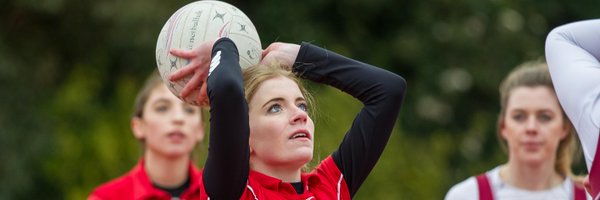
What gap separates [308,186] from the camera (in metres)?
5.10

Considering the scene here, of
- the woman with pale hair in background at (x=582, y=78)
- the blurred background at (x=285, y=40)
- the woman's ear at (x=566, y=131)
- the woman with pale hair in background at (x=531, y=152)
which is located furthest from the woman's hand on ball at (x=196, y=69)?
the blurred background at (x=285, y=40)

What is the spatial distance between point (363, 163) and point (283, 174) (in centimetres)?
38

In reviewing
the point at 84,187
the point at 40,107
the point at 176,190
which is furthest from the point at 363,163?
the point at 40,107

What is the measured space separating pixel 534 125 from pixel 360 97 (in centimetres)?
207

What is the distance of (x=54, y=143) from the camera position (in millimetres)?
13531

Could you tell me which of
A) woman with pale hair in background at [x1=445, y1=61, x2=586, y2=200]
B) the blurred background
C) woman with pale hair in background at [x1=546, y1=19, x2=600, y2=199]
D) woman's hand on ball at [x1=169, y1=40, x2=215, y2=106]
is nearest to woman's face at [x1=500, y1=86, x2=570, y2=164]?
woman with pale hair in background at [x1=445, y1=61, x2=586, y2=200]

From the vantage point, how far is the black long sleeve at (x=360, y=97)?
5.24 m

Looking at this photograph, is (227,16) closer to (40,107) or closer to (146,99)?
(146,99)

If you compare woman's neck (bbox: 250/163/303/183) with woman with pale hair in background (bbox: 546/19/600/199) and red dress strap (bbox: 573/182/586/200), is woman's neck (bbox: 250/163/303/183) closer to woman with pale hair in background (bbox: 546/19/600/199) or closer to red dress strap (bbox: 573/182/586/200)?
woman with pale hair in background (bbox: 546/19/600/199)

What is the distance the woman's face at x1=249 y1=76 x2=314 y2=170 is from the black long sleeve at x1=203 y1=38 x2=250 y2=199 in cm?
20

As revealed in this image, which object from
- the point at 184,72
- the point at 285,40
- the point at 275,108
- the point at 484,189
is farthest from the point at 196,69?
the point at 285,40

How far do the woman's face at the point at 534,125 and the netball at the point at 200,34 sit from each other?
2388 millimetres

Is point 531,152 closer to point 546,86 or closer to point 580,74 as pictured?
point 546,86

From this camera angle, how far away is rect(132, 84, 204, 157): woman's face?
782 cm
